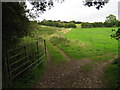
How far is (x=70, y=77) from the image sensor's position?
7.56 meters

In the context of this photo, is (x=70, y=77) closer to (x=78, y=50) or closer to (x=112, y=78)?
(x=112, y=78)

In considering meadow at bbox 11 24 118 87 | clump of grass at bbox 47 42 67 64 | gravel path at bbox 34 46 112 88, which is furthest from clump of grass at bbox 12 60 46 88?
clump of grass at bbox 47 42 67 64

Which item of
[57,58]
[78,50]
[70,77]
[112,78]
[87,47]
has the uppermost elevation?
[87,47]

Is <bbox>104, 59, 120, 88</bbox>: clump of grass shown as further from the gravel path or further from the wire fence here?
the wire fence

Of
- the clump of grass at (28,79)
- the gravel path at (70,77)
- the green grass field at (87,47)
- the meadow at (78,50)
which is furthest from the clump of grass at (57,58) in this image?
the clump of grass at (28,79)

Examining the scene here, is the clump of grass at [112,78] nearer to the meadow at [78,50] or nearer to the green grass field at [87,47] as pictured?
the meadow at [78,50]

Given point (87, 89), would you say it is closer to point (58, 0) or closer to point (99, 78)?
point (99, 78)

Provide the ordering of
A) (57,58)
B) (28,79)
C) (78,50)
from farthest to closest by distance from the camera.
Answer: (78,50), (57,58), (28,79)

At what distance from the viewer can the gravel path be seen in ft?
21.8

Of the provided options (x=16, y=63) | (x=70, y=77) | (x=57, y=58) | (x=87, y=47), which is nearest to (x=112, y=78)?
(x=70, y=77)

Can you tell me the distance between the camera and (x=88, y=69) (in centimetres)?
880

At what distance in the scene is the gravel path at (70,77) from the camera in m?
6.63

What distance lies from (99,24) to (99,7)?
64.9 meters

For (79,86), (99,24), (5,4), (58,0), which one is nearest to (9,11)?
(5,4)
